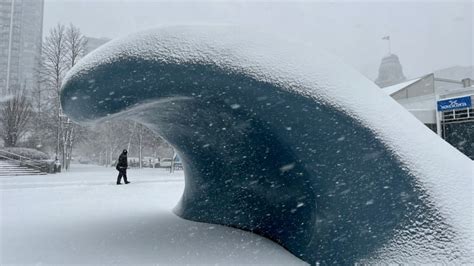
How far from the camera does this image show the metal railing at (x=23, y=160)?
2476 cm

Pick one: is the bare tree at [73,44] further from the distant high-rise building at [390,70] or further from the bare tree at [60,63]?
the distant high-rise building at [390,70]

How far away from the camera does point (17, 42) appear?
318ft

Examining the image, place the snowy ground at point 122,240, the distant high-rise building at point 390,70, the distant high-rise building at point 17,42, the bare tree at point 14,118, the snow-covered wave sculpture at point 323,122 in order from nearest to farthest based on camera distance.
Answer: the snow-covered wave sculpture at point 323,122 < the snowy ground at point 122,240 < the bare tree at point 14,118 < the distant high-rise building at point 390,70 < the distant high-rise building at point 17,42

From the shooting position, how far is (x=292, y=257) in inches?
184

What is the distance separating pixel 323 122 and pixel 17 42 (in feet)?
369

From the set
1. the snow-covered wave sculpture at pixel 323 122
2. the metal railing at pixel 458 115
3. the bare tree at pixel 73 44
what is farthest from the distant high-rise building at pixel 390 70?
the snow-covered wave sculpture at pixel 323 122

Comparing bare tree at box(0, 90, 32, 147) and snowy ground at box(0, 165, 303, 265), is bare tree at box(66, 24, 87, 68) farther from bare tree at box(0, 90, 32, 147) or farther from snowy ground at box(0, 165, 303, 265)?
snowy ground at box(0, 165, 303, 265)

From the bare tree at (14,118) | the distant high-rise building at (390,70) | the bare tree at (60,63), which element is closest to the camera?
the bare tree at (60,63)

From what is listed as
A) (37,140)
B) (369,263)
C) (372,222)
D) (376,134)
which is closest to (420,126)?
(376,134)

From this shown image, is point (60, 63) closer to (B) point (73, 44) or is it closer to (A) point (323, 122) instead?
(B) point (73, 44)

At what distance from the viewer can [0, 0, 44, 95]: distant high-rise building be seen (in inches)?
3733

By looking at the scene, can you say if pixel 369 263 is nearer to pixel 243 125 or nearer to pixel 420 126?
pixel 420 126

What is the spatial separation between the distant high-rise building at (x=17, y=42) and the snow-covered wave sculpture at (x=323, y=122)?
10247 cm

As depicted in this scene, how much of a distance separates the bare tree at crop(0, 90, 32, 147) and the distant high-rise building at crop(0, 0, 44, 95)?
203 ft
